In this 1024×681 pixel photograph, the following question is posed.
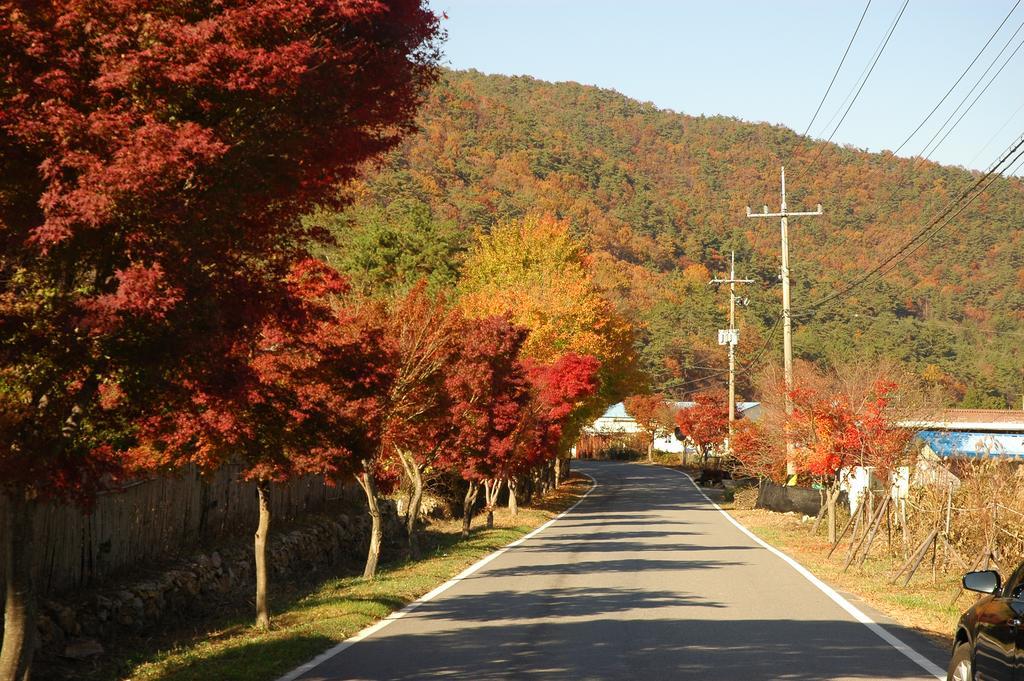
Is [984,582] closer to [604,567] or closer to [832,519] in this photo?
[604,567]

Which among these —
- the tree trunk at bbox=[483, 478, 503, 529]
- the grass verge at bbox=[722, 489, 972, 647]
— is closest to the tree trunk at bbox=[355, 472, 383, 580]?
the grass verge at bbox=[722, 489, 972, 647]

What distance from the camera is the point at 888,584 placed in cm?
1778

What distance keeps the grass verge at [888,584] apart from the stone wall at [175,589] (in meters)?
10.2

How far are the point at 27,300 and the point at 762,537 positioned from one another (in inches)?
996

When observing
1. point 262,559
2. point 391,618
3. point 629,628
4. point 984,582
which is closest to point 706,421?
point 391,618

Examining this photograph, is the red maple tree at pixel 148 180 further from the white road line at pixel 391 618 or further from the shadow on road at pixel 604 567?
the shadow on road at pixel 604 567

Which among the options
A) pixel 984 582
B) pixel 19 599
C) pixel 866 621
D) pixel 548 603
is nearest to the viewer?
pixel 984 582

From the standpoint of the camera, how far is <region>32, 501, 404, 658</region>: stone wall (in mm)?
13695

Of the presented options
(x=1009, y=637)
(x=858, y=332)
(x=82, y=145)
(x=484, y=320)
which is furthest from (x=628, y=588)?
(x=858, y=332)

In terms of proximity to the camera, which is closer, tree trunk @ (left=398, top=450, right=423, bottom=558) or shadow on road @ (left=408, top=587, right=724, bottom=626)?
shadow on road @ (left=408, top=587, right=724, bottom=626)

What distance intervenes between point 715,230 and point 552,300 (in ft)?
253

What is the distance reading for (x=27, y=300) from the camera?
704 centimetres

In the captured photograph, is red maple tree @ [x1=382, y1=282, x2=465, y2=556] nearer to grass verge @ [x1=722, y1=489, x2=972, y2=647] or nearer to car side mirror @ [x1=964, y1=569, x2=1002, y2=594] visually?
grass verge @ [x1=722, y1=489, x2=972, y2=647]

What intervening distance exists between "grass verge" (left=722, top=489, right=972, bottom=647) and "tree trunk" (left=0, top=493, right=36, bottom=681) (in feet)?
29.8
